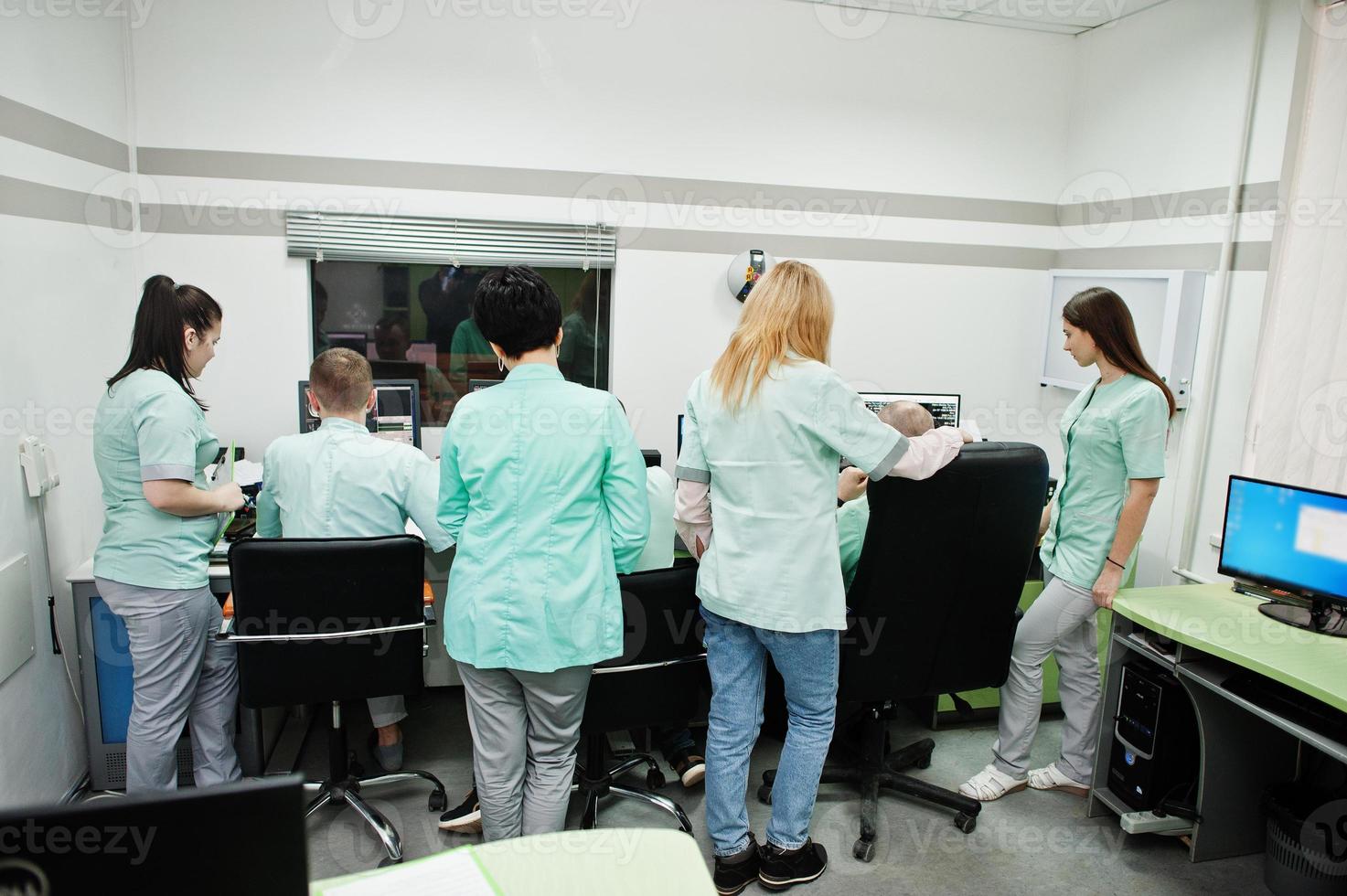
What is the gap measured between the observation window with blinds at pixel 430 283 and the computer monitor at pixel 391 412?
0.19m

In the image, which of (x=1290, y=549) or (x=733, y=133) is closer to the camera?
(x=1290, y=549)

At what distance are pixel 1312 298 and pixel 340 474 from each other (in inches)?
122

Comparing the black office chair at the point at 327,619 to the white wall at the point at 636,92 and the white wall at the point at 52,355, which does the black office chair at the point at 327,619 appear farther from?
the white wall at the point at 636,92

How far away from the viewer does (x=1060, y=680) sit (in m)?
2.75

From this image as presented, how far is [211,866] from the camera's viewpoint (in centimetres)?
73

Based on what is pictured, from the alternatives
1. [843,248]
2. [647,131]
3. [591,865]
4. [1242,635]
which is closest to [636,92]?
[647,131]

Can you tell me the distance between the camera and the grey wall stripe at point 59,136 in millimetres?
2254

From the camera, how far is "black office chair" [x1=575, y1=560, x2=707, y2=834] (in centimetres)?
208

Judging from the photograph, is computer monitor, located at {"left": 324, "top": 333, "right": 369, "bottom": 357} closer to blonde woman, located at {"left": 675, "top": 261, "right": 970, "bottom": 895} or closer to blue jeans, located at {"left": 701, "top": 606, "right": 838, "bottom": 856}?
blonde woman, located at {"left": 675, "top": 261, "right": 970, "bottom": 895}

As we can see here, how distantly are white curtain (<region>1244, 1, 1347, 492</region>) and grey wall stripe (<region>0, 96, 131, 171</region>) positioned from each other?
3.92 metres

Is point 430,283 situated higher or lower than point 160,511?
higher

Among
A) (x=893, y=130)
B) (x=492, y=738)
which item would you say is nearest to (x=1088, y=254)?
(x=893, y=130)

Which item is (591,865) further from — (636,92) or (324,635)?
(636,92)

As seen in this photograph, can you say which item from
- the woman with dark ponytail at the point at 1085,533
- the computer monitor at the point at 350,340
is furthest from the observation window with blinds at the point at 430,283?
the woman with dark ponytail at the point at 1085,533
